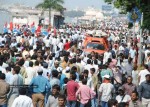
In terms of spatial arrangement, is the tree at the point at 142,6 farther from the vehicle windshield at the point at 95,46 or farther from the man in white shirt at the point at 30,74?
the man in white shirt at the point at 30,74

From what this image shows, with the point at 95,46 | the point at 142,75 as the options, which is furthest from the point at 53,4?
the point at 142,75

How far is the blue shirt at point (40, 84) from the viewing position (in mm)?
14555

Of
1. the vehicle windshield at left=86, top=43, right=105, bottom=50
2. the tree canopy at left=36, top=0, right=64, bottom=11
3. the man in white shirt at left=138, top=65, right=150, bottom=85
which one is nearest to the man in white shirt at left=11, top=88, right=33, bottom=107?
the man in white shirt at left=138, top=65, right=150, bottom=85

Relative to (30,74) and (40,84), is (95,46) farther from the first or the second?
(40,84)

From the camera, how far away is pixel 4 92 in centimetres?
1357

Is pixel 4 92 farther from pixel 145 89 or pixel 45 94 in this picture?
pixel 145 89

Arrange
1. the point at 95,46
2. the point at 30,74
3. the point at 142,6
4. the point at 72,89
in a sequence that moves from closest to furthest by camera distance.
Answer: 1. the point at 72,89
2. the point at 30,74
3. the point at 142,6
4. the point at 95,46

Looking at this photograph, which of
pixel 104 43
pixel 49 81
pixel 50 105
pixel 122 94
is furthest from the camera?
pixel 104 43

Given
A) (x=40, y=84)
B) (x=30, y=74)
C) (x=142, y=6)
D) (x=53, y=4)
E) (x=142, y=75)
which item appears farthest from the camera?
(x=53, y=4)

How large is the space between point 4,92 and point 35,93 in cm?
127

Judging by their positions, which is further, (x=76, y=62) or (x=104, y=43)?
(x=104, y=43)

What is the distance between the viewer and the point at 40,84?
14586 mm

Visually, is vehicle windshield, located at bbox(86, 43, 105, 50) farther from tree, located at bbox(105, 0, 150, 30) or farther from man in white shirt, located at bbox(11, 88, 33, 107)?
man in white shirt, located at bbox(11, 88, 33, 107)

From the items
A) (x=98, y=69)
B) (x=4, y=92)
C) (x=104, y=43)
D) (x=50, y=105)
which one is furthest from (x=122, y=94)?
(x=104, y=43)
